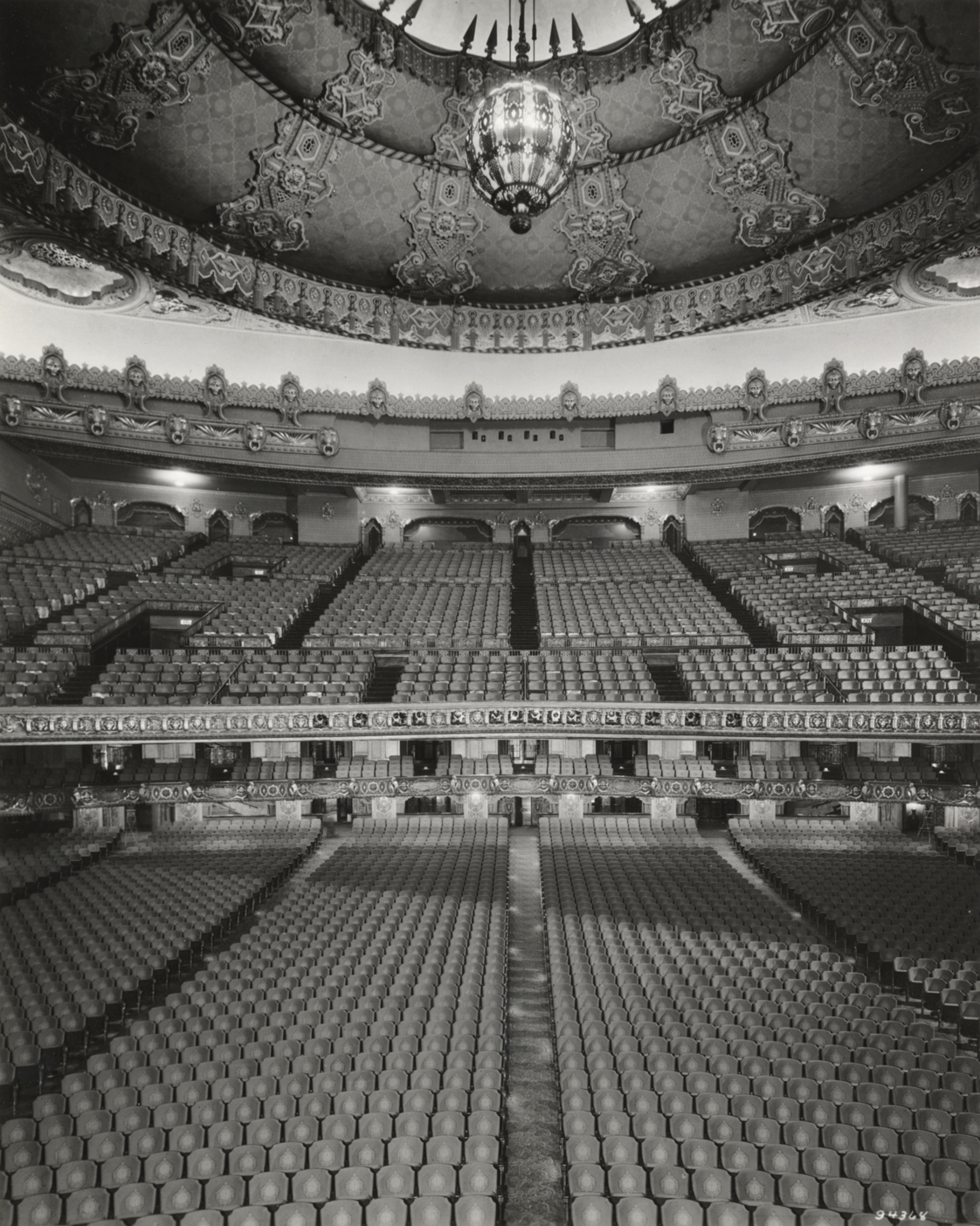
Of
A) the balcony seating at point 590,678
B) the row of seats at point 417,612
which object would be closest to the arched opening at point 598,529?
the row of seats at point 417,612

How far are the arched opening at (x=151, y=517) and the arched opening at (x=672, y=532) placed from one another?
14.8 m

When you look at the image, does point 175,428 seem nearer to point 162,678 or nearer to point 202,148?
point 202,148

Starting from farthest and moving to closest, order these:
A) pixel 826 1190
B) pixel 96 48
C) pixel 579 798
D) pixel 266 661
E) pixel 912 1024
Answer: pixel 579 798 → pixel 266 661 → pixel 96 48 → pixel 912 1024 → pixel 826 1190

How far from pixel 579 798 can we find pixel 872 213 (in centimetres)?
1553

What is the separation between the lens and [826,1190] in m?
5.08

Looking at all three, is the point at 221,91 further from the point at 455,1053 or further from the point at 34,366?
the point at 455,1053

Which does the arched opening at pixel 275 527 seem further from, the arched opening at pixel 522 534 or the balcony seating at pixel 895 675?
the balcony seating at pixel 895 675

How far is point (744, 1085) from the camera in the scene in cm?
632

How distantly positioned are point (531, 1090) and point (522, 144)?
9.54 metres

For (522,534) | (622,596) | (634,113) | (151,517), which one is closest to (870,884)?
(622,596)

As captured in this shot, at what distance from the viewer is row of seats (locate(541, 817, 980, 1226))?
5082mm

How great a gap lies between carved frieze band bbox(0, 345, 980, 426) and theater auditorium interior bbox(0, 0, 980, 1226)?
4.5 inches

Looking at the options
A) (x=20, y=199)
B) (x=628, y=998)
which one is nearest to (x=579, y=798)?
(x=628, y=998)

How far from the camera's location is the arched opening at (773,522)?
901 inches
